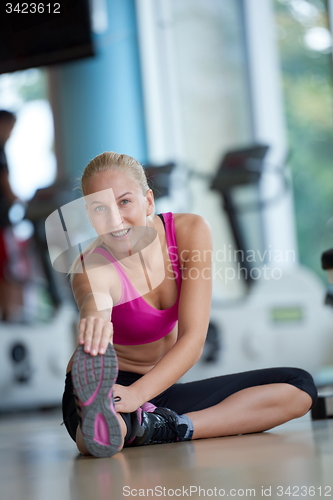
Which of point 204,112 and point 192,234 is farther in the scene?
point 204,112

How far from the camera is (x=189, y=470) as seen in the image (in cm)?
99

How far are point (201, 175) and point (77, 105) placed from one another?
149cm

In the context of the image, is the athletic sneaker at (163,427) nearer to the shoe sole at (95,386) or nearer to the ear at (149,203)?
the shoe sole at (95,386)

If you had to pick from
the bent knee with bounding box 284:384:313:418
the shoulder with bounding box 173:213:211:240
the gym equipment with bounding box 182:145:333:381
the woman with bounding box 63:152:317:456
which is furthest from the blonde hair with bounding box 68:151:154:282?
the gym equipment with bounding box 182:145:333:381

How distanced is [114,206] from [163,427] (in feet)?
1.68

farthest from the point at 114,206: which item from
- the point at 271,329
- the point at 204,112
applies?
the point at 204,112

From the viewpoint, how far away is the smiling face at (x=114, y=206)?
4.14 feet

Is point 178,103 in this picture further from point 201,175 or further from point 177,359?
point 177,359

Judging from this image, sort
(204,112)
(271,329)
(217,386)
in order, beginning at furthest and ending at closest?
(204,112), (271,329), (217,386)

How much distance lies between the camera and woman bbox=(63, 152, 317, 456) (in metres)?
1.11

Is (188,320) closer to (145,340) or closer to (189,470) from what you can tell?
(145,340)

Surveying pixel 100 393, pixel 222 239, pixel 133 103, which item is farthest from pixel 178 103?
pixel 100 393

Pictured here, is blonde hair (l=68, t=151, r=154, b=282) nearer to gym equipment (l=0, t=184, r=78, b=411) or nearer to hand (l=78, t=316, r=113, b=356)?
hand (l=78, t=316, r=113, b=356)

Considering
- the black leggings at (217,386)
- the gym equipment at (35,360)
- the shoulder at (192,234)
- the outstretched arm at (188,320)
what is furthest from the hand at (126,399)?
the gym equipment at (35,360)
